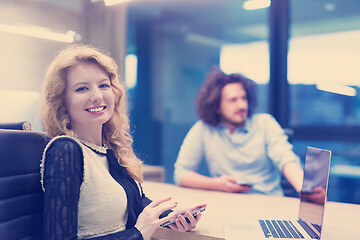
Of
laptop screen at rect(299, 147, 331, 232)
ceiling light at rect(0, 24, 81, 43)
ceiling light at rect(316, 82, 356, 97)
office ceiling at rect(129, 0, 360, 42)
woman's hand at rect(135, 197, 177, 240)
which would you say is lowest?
woman's hand at rect(135, 197, 177, 240)

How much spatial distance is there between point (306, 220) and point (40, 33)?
127 inches

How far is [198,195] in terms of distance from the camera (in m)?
1.90

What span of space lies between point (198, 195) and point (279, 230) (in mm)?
695

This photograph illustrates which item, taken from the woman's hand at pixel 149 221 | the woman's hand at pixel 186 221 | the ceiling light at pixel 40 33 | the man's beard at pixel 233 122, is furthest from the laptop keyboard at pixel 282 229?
the ceiling light at pixel 40 33

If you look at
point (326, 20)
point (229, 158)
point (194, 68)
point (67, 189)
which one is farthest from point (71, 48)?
point (194, 68)

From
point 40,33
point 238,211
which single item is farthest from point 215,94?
point 40,33

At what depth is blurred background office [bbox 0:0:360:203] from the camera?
323 centimetres

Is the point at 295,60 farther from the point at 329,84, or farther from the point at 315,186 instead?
the point at 315,186

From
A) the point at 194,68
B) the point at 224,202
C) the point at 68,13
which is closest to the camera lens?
the point at 224,202

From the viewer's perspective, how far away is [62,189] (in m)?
1.00

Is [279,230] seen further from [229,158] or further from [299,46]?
[299,46]

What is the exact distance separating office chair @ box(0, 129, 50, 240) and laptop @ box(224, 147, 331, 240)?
0.61m

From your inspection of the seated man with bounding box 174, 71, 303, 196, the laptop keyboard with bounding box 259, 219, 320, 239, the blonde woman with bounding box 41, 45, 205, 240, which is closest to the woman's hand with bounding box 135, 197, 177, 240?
the blonde woman with bounding box 41, 45, 205, 240

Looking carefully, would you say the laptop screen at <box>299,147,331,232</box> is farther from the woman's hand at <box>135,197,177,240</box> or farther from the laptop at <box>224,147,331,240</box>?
the woman's hand at <box>135,197,177,240</box>
